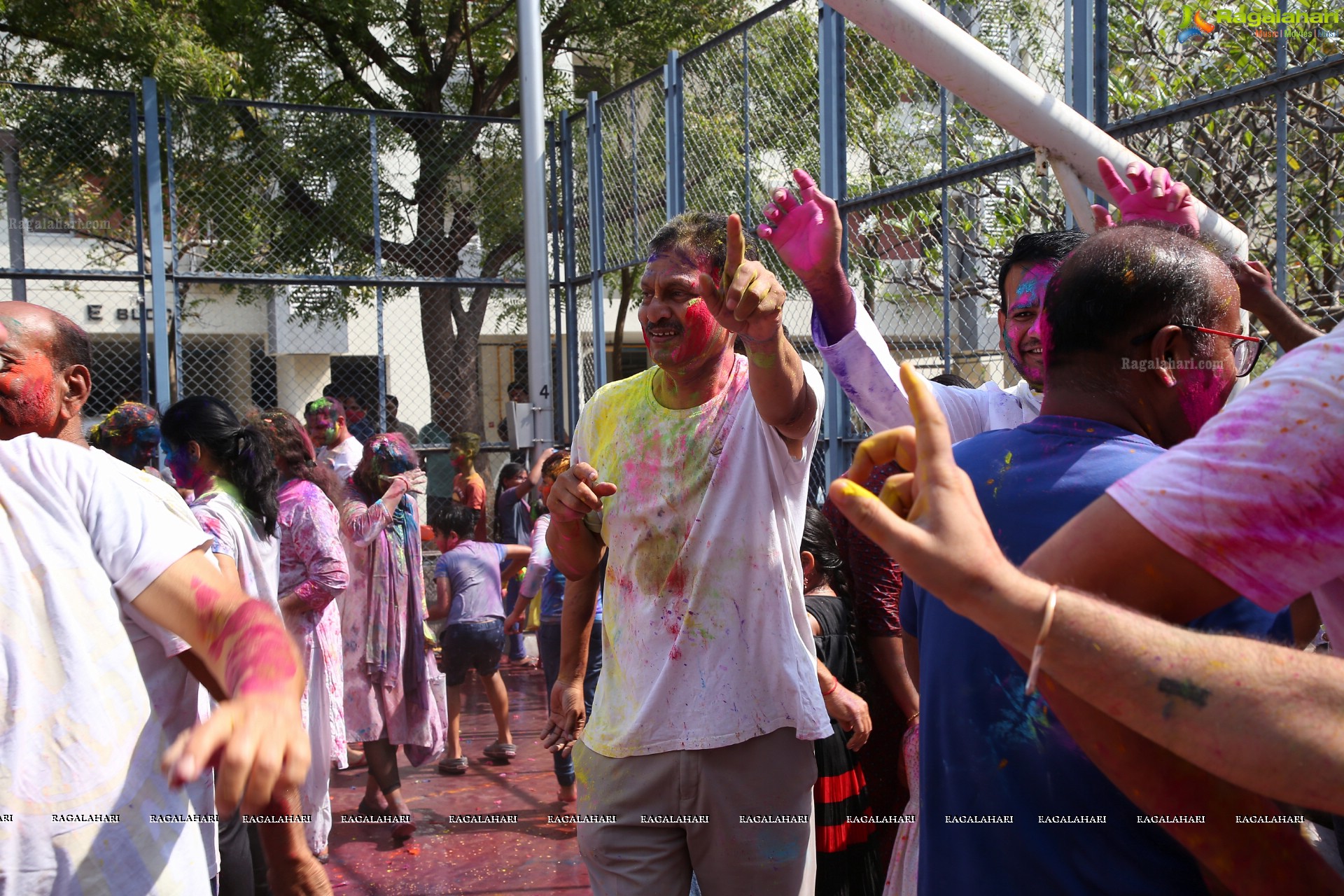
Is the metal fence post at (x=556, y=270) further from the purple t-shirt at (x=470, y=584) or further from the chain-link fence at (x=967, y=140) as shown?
the purple t-shirt at (x=470, y=584)

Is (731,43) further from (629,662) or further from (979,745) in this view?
(979,745)

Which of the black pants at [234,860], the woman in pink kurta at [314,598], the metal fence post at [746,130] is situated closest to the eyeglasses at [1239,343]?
the black pants at [234,860]

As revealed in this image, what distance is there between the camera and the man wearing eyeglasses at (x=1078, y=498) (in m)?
1.44

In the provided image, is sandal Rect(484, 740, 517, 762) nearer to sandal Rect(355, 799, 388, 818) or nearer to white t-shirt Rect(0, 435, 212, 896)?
sandal Rect(355, 799, 388, 818)

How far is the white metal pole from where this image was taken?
233 centimetres

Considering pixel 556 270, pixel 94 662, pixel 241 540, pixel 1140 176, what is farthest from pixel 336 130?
pixel 1140 176

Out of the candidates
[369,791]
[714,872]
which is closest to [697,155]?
[369,791]

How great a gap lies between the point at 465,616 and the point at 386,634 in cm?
79

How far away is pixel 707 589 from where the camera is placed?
8.50 ft

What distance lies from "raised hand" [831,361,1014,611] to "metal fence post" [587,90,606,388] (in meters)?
7.41

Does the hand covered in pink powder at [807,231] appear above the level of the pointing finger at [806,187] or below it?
below

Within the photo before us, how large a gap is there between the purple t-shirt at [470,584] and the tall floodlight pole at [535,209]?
1.74 m

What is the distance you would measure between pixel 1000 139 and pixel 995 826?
4.67m

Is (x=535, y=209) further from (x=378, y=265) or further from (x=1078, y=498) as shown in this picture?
(x=1078, y=498)
